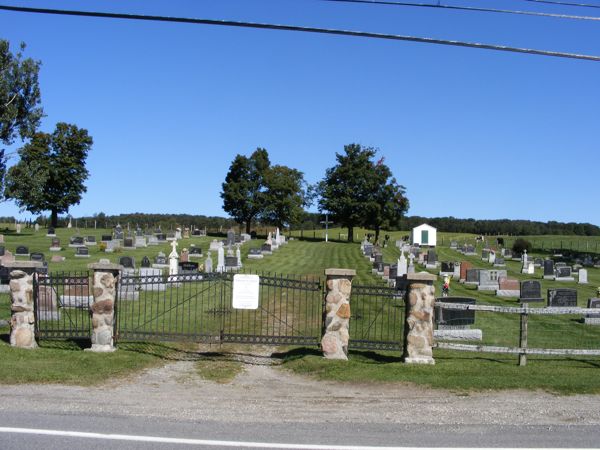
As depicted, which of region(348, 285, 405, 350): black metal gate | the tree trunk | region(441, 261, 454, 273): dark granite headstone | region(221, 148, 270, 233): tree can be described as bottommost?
region(348, 285, 405, 350): black metal gate

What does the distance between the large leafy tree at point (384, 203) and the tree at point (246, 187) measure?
13231 millimetres

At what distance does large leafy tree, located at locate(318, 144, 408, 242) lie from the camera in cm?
7850

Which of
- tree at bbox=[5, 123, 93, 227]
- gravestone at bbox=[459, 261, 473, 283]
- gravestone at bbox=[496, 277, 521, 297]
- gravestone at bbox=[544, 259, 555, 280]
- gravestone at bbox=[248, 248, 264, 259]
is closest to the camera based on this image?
gravestone at bbox=[496, 277, 521, 297]

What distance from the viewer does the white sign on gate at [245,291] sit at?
1332 centimetres

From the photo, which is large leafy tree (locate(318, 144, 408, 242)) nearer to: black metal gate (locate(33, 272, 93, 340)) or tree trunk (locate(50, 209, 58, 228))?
tree trunk (locate(50, 209, 58, 228))

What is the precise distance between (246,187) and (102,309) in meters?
67.4

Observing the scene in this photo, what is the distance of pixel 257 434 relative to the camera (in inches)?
305

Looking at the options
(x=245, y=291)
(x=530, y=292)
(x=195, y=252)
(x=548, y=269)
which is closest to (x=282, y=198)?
(x=195, y=252)

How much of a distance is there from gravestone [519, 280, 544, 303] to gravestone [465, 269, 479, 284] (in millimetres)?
8269

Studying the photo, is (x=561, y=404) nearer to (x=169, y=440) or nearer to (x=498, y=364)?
(x=498, y=364)

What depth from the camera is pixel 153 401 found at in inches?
376

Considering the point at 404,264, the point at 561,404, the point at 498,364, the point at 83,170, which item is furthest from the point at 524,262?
the point at 83,170

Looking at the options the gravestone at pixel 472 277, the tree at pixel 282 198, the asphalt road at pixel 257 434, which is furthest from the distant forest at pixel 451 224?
the asphalt road at pixel 257 434

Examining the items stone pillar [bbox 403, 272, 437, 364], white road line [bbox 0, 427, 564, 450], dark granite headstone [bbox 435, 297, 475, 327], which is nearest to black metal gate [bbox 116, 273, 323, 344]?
stone pillar [bbox 403, 272, 437, 364]
